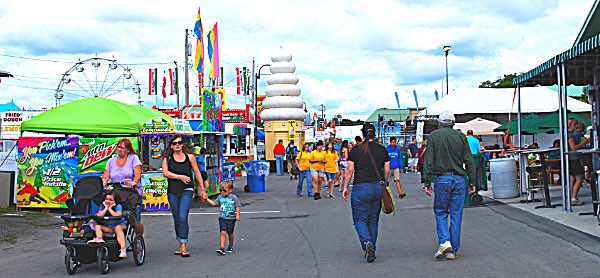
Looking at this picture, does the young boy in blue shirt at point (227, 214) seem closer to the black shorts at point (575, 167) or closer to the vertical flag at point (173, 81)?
the black shorts at point (575, 167)

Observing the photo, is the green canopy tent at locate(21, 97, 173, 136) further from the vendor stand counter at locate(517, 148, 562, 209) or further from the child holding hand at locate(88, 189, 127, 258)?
the vendor stand counter at locate(517, 148, 562, 209)

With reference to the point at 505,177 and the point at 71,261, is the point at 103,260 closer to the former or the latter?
the point at 71,261

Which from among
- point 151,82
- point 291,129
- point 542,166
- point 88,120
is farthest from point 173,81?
point 542,166

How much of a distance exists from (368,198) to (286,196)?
1199cm

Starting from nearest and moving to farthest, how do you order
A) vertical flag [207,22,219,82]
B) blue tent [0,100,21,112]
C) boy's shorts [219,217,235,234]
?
boy's shorts [219,217,235,234] < vertical flag [207,22,219,82] < blue tent [0,100,21,112]

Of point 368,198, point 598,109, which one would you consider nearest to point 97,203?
point 368,198

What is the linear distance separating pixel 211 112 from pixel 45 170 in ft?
18.1

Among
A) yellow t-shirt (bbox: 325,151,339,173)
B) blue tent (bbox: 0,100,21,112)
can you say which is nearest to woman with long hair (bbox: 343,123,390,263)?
yellow t-shirt (bbox: 325,151,339,173)

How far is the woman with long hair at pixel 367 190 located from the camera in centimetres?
869

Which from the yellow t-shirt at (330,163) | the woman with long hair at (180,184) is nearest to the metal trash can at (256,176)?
the yellow t-shirt at (330,163)

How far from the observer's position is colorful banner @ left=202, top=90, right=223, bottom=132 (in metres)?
19.3

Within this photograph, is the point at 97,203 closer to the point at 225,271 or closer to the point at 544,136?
the point at 225,271

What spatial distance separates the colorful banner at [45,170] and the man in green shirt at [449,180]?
32.9 feet

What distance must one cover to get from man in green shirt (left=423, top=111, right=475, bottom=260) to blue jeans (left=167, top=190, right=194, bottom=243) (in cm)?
334
